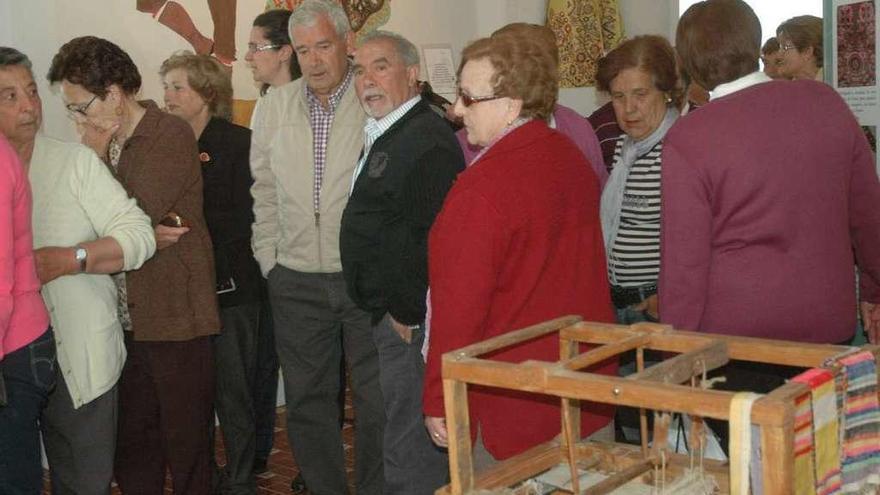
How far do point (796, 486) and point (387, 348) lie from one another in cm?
173

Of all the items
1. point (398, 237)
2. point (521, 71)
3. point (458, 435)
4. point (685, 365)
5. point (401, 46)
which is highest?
point (401, 46)

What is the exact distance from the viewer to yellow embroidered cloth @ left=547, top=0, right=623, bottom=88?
21.1 ft

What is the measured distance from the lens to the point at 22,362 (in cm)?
249

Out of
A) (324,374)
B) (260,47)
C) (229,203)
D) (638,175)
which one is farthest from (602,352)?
(260,47)

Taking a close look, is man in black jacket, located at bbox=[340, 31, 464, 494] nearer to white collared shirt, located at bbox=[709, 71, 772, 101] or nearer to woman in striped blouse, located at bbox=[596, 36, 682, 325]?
woman in striped blouse, located at bbox=[596, 36, 682, 325]

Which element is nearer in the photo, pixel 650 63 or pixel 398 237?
pixel 398 237

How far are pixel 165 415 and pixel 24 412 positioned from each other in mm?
739

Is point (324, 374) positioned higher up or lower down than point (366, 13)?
lower down

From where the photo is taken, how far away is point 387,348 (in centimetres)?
311

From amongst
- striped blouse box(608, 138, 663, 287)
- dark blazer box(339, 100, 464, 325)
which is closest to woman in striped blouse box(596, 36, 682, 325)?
striped blouse box(608, 138, 663, 287)

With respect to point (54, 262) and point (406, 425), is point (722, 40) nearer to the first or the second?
point (406, 425)

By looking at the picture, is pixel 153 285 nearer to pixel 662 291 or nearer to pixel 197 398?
pixel 197 398

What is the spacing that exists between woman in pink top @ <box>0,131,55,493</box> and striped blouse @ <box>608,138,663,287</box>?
1.73 meters

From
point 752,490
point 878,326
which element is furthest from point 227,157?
point 752,490
